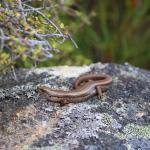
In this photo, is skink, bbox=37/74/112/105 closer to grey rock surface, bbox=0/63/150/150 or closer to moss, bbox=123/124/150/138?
grey rock surface, bbox=0/63/150/150

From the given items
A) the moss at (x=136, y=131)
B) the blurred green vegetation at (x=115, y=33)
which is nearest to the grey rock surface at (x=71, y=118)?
the moss at (x=136, y=131)

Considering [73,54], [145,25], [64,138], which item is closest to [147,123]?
[64,138]

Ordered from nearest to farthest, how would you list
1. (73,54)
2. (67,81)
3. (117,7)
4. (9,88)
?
(9,88), (67,81), (73,54), (117,7)

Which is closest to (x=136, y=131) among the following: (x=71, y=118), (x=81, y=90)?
(x=71, y=118)

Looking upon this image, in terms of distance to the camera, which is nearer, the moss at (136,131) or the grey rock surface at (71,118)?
the grey rock surface at (71,118)

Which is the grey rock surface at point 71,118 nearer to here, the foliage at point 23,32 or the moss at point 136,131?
the moss at point 136,131

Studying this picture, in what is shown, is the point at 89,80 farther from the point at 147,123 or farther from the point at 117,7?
the point at 117,7

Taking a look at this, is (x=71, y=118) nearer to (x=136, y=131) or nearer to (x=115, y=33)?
(x=136, y=131)
